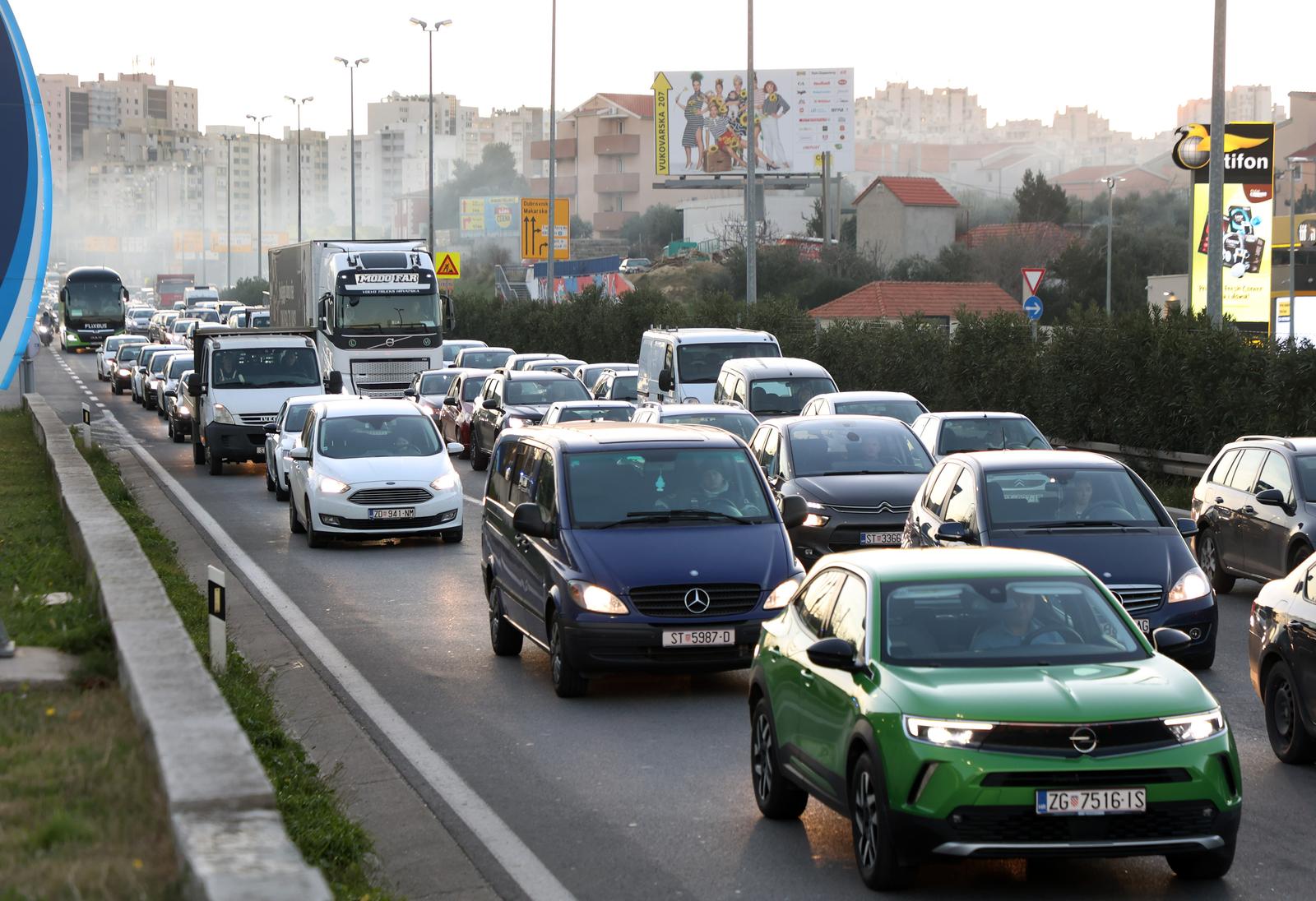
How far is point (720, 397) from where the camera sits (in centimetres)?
2945

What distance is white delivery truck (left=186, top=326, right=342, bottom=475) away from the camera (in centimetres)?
3231

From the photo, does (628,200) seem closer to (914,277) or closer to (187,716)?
(914,277)

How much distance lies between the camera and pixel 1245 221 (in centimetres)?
4944

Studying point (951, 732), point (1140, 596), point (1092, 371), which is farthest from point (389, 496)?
point (951, 732)

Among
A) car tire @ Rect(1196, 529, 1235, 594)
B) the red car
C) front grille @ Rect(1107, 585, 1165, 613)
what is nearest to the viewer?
front grille @ Rect(1107, 585, 1165, 613)

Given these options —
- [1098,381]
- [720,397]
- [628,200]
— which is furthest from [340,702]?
[628,200]

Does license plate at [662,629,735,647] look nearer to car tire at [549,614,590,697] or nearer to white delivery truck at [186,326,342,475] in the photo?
car tire at [549,614,590,697]

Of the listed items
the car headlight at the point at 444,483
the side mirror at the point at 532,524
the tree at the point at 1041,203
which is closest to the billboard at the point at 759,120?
the tree at the point at 1041,203

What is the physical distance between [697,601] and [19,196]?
17.1ft

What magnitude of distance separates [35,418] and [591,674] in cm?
2272

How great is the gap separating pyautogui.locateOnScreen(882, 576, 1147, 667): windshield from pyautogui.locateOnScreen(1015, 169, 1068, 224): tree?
117m

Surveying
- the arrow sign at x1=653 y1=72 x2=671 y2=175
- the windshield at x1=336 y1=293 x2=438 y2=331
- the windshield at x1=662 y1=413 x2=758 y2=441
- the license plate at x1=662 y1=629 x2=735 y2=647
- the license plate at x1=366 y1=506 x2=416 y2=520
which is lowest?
the license plate at x1=366 y1=506 x2=416 y2=520

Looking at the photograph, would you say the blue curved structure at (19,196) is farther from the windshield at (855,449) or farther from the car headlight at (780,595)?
the windshield at (855,449)

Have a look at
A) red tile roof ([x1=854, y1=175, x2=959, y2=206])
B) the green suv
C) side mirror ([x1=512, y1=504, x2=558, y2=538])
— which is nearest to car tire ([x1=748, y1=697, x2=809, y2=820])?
the green suv
